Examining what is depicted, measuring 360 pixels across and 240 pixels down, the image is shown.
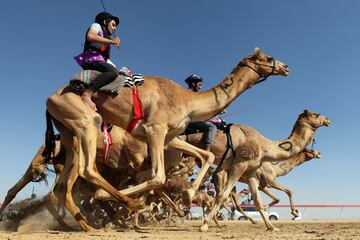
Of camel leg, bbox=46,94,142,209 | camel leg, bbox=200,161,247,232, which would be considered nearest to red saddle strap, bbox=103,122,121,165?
camel leg, bbox=200,161,247,232

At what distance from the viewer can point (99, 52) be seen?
762 cm

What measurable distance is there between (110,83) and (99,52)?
1.92 feet

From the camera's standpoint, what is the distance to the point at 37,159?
10906mm

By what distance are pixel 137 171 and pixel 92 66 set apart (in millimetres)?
3880

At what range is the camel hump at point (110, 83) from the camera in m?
7.30

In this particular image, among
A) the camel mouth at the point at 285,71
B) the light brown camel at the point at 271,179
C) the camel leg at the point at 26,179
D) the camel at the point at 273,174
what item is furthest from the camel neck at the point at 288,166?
the camel leg at the point at 26,179

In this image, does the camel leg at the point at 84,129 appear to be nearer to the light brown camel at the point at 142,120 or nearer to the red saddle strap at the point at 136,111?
the light brown camel at the point at 142,120

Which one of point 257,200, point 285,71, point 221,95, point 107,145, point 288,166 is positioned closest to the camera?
point 221,95

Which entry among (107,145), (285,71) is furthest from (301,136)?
(107,145)

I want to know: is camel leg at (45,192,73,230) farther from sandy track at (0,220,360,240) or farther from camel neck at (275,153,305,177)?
camel neck at (275,153,305,177)

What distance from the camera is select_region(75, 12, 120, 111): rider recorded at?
7.31 m

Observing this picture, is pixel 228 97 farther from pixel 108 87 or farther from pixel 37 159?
pixel 37 159

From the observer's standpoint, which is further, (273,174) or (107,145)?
(273,174)

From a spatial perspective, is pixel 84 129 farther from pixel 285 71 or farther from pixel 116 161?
pixel 285 71
